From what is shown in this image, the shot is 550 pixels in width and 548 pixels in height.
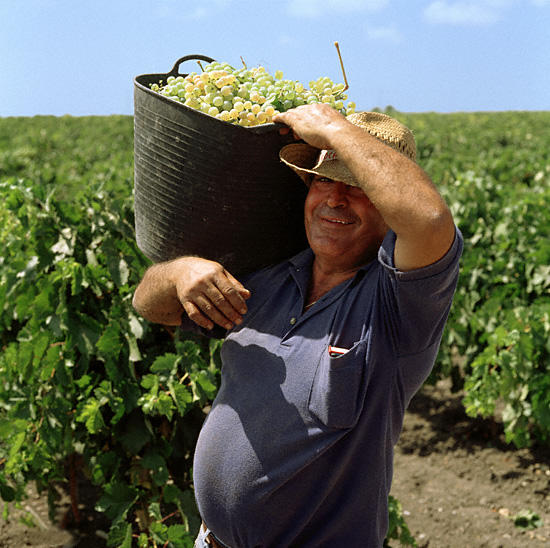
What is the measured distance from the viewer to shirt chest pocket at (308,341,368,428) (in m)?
1.73

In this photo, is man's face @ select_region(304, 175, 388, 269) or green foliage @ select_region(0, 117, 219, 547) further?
green foliage @ select_region(0, 117, 219, 547)

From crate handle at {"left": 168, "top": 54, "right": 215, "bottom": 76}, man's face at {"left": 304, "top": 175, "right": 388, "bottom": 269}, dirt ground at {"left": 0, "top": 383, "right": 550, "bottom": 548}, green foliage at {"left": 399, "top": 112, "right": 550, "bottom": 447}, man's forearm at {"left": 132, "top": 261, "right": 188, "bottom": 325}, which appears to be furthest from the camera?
green foliage at {"left": 399, "top": 112, "right": 550, "bottom": 447}

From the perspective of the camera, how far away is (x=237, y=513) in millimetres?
1895

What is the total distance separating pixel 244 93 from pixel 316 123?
12.1 inches

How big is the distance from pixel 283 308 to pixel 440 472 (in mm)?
3554

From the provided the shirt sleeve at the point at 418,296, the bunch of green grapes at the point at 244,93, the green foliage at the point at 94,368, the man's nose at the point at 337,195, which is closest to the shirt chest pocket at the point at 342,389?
the shirt sleeve at the point at 418,296

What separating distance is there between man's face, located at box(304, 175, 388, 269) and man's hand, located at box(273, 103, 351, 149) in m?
0.23

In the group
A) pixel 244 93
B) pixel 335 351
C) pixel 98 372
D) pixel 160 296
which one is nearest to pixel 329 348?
pixel 335 351

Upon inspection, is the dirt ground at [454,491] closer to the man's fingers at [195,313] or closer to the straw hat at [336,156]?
the man's fingers at [195,313]

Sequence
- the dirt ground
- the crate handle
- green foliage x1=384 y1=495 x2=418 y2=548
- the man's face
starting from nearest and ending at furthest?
the man's face < the crate handle < green foliage x1=384 y1=495 x2=418 y2=548 < the dirt ground

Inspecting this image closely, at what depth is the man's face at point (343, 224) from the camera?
1903mm

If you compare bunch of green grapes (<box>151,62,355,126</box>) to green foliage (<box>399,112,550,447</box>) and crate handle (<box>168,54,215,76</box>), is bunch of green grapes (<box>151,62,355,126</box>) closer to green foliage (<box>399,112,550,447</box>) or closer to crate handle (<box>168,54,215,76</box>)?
crate handle (<box>168,54,215,76</box>)

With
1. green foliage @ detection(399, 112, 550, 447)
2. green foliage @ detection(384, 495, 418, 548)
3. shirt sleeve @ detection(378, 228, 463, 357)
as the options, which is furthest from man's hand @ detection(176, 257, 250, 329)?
green foliage @ detection(399, 112, 550, 447)

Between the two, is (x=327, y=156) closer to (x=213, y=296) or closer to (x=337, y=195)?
(x=337, y=195)
